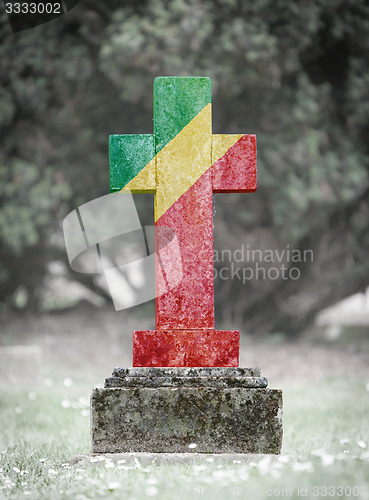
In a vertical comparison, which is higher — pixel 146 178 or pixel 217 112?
pixel 217 112

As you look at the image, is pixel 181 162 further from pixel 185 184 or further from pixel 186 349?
pixel 186 349

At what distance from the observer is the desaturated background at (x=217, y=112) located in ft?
24.5

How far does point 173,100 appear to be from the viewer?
3404mm

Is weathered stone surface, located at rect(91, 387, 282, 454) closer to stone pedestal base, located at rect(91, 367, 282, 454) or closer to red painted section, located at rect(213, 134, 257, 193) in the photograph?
stone pedestal base, located at rect(91, 367, 282, 454)

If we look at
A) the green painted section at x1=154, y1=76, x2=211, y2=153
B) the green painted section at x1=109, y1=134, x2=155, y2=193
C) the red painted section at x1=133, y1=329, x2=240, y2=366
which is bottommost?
the red painted section at x1=133, y1=329, x2=240, y2=366

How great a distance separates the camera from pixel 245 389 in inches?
121

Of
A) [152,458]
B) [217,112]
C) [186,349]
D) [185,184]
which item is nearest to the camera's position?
[152,458]

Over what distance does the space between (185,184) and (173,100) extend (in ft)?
1.65

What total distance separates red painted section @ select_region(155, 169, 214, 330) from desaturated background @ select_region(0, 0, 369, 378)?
4477 mm

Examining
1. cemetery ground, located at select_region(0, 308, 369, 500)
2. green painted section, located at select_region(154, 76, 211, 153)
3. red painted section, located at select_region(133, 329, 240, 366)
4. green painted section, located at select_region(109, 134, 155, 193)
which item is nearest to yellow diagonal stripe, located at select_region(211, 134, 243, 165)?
green painted section, located at select_region(154, 76, 211, 153)

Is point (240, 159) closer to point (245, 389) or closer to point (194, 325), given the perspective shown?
point (194, 325)

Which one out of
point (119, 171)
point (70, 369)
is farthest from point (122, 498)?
point (70, 369)

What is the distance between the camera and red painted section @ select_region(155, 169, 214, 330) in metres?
3.32

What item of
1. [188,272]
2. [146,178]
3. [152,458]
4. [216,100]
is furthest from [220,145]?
[216,100]
